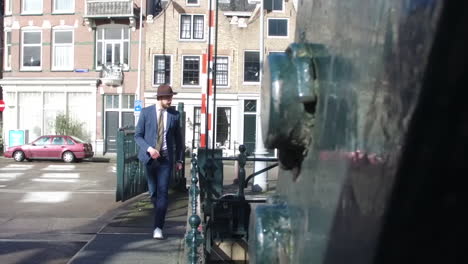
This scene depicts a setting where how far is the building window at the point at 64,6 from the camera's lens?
2875 cm

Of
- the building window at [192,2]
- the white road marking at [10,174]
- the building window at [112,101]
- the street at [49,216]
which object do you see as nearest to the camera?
the street at [49,216]

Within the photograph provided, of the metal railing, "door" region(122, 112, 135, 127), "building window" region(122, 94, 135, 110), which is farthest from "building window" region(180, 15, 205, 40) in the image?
the metal railing

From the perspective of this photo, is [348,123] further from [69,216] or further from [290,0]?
[290,0]

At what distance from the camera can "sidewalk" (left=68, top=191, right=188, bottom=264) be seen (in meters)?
4.81

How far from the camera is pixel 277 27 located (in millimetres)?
27672

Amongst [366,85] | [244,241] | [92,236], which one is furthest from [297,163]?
[92,236]

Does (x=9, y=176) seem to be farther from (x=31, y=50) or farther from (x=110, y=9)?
(x=31, y=50)

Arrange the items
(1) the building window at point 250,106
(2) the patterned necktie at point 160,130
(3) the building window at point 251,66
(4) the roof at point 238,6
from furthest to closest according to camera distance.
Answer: (4) the roof at point 238,6, (1) the building window at point 250,106, (3) the building window at point 251,66, (2) the patterned necktie at point 160,130

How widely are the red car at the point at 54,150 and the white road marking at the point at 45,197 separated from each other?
12744 millimetres

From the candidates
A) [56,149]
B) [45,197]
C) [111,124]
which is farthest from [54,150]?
[45,197]

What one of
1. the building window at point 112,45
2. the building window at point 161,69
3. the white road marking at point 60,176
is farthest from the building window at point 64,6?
the white road marking at point 60,176

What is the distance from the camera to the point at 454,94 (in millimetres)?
491

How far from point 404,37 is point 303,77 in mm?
327

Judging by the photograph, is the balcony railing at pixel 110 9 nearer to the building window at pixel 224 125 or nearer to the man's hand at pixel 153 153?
the building window at pixel 224 125
